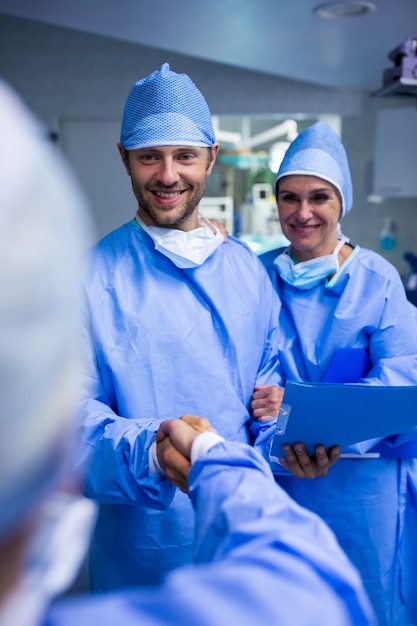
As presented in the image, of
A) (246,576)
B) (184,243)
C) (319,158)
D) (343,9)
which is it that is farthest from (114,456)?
(343,9)

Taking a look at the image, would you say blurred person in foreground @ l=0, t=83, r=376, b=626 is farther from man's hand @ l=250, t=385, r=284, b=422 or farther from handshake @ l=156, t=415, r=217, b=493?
man's hand @ l=250, t=385, r=284, b=422

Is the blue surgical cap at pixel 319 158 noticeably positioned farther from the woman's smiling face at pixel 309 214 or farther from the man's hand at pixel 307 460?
the man's hand at pixel 307 460

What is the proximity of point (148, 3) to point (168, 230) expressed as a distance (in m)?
1.94

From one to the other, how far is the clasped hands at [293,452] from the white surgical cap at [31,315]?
934mm

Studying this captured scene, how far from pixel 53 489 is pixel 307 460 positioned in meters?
0.96

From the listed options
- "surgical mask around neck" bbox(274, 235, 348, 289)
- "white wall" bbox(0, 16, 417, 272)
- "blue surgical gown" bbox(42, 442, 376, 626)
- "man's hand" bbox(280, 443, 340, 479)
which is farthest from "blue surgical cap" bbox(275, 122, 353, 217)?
"white wall" bbox(0, 16, 417, 272)

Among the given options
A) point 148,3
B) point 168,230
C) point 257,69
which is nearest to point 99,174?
point 257,69

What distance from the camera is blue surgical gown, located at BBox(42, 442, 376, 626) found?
0.42m

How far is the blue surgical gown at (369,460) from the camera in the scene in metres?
1.49

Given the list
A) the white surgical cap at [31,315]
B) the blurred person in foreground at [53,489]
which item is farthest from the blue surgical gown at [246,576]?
the white surgical cap at [31,315]

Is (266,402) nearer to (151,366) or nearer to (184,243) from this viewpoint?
(151,366)

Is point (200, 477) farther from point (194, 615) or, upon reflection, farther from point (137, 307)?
point (137, 307)

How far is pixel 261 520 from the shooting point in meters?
0.57

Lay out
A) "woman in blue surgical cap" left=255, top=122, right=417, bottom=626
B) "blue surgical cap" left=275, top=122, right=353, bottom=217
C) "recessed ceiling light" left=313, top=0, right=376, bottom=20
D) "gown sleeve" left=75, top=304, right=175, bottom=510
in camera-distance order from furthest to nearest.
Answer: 1. "recessed ceiling light" left=313, top=0, right=376, bottom=20
2. "blue surgical cap" left=275, top=122, right=353, bottom=217
3. "woman in blue surgical cap" left=255, top=122, right=417, bottom=626
4. "gown sleeve" left=75, top=304, right=175, bottom=510
